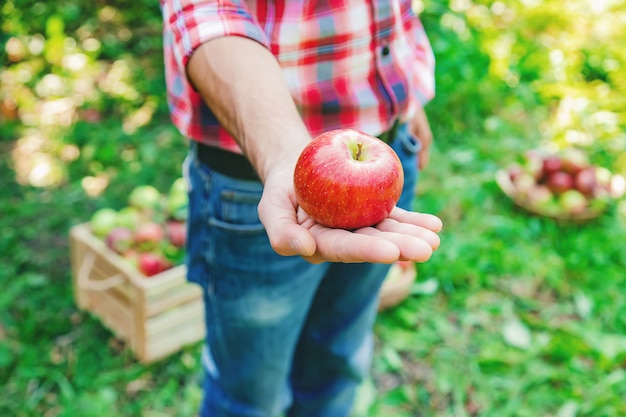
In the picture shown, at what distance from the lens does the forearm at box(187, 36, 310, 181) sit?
1.14 meters

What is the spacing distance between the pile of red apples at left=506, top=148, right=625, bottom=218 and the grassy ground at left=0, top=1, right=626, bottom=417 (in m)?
0.09

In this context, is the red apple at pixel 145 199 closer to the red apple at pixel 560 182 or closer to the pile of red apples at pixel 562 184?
the pile of red apples at pixel 562 184

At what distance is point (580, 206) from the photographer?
3547 millimetres

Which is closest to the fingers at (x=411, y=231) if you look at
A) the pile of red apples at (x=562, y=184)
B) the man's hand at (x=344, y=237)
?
the man's hand at (x=344, y=237)

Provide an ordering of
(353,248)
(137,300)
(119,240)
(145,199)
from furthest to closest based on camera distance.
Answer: (145,199) → (119,240) → (137,300) → (353,248)

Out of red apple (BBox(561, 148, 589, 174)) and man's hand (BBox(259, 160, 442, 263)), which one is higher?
man's hand (BBox(259, 160, 442, 263))

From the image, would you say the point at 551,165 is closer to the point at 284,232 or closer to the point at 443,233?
the point at 443,233

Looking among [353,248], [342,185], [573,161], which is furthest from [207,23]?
[573,161]

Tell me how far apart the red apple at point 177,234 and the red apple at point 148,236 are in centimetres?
5

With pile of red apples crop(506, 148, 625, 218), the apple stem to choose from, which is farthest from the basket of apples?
the apple stem

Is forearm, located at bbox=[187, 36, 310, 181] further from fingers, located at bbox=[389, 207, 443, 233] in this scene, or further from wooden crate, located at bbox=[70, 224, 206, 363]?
wooden crate, located at bbox=[70, 224, 206, 363]

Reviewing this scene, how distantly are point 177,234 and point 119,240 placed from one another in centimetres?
23

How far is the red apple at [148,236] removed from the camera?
262 centimetres

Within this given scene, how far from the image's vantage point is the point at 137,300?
241 centimetres
